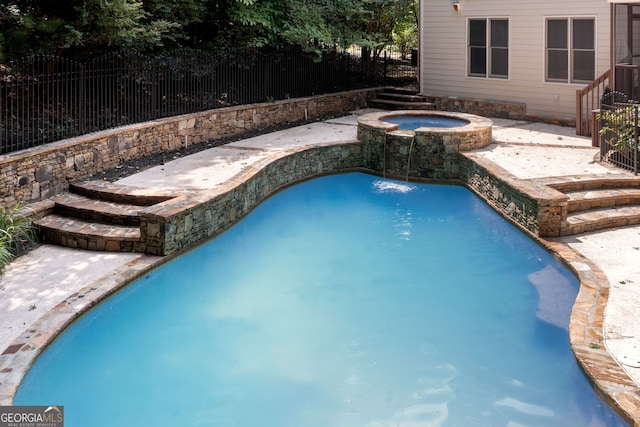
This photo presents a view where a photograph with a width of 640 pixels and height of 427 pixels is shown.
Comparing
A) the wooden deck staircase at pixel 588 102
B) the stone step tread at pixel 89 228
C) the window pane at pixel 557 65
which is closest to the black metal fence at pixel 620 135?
the wooden deck staircase at pixel 588 102

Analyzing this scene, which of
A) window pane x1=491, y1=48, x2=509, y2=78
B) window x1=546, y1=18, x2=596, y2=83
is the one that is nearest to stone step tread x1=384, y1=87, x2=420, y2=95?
window pane x1=491, y1=48, x2=509, y2=78

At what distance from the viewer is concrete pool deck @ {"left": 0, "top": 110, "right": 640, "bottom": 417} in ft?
24.7

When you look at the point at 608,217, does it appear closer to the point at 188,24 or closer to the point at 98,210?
the point at 98,210

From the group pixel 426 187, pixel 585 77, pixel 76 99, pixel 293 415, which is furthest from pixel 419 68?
pixel 293 415

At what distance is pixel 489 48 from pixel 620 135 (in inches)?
273

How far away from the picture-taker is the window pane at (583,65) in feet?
54.4

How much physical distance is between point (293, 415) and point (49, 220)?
5.46 meters

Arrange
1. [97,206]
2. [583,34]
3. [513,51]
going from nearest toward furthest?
[97,206], [583,34], [513,51]

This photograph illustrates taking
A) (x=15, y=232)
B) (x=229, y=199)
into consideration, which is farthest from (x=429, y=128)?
(x=15, y=232)

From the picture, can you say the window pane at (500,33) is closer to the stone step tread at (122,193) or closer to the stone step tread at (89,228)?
the stone step tread at (122,193)

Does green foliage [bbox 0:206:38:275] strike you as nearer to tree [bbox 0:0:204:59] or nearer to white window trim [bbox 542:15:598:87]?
tree [bbox 0:0:204:59]

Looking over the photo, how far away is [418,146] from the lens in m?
14.1

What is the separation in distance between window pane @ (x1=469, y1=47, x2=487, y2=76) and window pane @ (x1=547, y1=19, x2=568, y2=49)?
1.79 meters

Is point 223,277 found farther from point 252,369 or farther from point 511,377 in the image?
point 511,377
